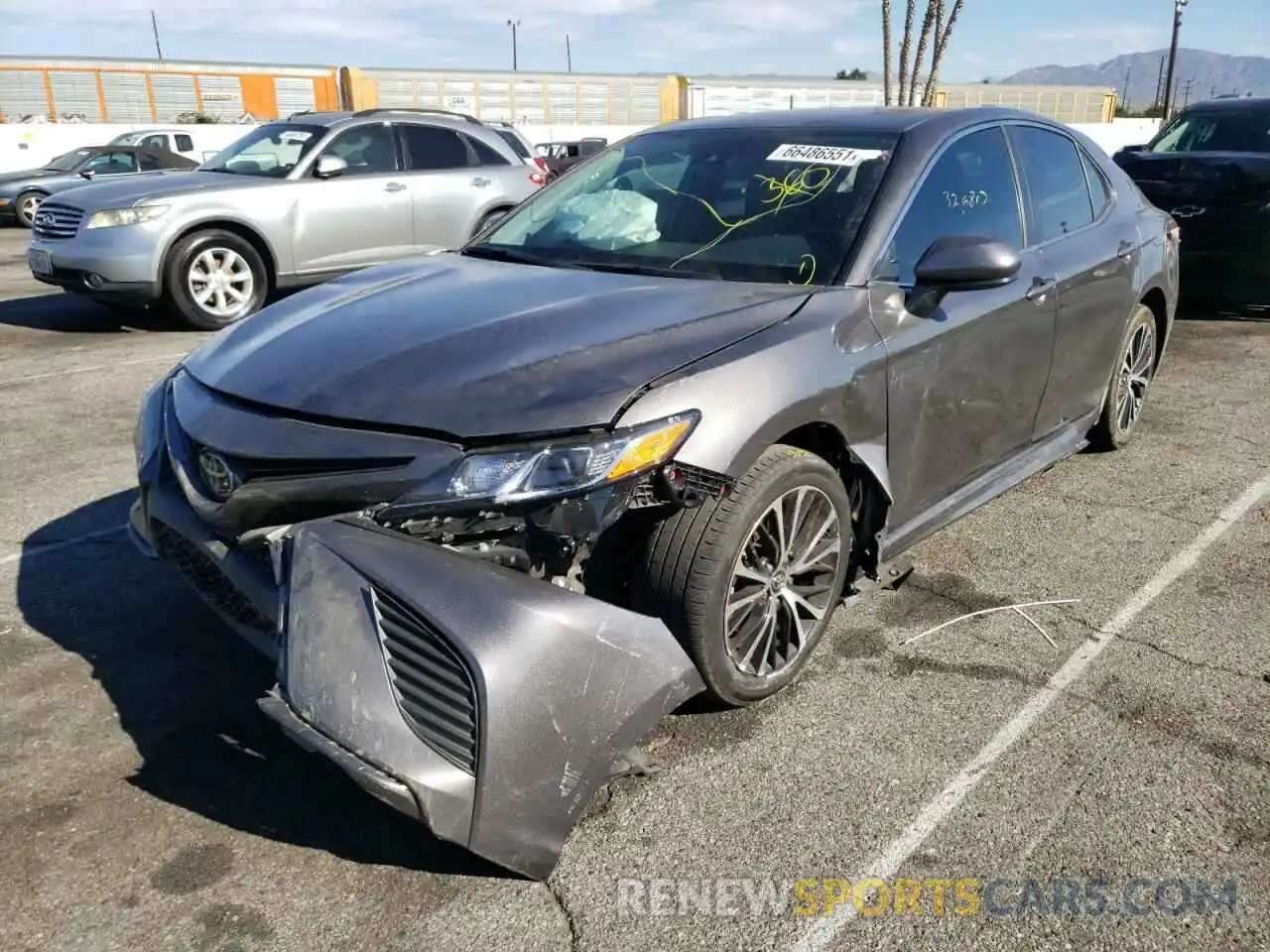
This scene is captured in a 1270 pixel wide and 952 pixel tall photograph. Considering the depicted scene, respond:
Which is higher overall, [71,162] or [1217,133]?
[1217,133]

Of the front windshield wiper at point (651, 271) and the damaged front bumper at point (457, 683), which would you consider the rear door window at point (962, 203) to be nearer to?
the front windshield wiper at point (651, 271)

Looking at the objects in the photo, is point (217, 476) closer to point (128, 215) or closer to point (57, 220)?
point (128, 215)

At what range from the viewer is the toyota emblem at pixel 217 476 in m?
2.68

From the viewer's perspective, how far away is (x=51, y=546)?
13.9 feet

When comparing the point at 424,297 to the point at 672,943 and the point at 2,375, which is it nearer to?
the point at 672,943

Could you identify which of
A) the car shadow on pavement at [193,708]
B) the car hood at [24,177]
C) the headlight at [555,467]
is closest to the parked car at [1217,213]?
the headlight at [555,467]

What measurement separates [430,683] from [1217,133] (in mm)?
10302

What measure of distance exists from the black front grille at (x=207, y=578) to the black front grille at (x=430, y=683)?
0.44 metres

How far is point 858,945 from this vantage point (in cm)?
224

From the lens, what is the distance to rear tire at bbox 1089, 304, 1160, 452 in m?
5.03

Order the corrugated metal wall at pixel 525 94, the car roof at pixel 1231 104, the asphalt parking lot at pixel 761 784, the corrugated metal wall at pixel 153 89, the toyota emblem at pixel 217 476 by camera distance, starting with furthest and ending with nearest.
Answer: the corrugated metal wall at pixel 525 94 → the corrugated metal wall at pixel 153 89 → the car roof at pixel 1231 104 → the toyota emblem at pixel 217 476 → the asphalt parking lot at pixel 761 784

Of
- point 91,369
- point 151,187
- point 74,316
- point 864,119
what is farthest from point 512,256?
point 74,316

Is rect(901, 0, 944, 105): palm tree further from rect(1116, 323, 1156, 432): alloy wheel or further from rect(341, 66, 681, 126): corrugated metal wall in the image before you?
rect(341, 66, 681, 126): corrugated metal wall

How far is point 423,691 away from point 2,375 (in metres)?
6.48
